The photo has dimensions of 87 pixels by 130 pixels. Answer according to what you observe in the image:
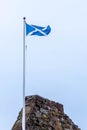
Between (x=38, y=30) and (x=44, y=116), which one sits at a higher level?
(x=38, y=30)

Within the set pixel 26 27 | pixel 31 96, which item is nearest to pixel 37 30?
pixel 26 27

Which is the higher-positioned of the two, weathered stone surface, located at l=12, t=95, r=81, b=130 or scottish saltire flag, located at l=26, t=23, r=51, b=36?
scottish saltire flag, located at l=26, t=23, r=51, b=36

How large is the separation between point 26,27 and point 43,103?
3.44 m

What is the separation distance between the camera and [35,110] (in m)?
26.9

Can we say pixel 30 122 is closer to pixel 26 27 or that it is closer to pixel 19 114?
pixel 19 114

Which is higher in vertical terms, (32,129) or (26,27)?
(26,27)

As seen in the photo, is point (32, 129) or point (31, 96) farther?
point (31, 96)

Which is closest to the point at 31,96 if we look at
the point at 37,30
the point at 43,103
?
the point at 43,103

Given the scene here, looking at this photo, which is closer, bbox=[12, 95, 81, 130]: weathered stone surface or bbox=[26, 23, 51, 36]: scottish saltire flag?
bbox=[12, 95, 81, 130]: weathered stone surface

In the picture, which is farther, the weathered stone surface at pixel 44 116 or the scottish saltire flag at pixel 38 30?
the scottish saltire flag at pixel 38 30

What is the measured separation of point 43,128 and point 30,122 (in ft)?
2.07

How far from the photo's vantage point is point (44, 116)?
2702 centimetres

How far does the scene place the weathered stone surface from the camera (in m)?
26.5

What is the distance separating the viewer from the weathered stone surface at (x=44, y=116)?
1042 inches
